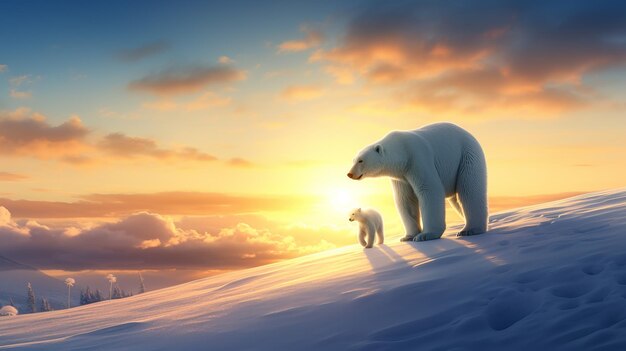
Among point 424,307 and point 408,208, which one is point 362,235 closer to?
point 408,208

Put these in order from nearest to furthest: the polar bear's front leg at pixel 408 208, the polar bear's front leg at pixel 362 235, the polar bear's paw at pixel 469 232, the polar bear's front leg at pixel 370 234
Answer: the polar bear's paw at pixel 469 232 → the polar bear's front leg at pixel 408 208 → the polar bear's front leg at pixel 370 234 → the polar bear's front leg at pixel 362 235

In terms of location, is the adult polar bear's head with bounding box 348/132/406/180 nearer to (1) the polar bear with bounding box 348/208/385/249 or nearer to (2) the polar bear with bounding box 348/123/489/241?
(2) the polar bear with bounding box 348/123/489/241

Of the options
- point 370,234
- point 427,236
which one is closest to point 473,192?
point 427,236

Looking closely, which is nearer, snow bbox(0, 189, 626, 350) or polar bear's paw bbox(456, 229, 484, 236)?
snow bbox(0, 189, 626, 350)

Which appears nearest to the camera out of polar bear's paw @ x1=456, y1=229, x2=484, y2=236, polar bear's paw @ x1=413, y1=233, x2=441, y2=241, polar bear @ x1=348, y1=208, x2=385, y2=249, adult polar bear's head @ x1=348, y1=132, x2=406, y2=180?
polar bear's paw @ x1=413, y1=233, x2=441, y2=241

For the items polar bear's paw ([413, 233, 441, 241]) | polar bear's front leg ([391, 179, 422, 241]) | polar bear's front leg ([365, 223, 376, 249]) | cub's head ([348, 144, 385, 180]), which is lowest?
polar bear's paw ([413, 233, 441, 241])

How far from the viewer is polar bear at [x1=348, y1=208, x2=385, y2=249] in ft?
36.3

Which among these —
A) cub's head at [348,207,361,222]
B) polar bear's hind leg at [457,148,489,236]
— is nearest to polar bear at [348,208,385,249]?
cub's head at [348,207,361,222]

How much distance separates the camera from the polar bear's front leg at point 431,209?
30.2ft

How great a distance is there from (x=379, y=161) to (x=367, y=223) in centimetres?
215

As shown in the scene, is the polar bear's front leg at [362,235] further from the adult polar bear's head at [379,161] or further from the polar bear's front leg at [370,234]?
the adult polar bear's head at [379,161]

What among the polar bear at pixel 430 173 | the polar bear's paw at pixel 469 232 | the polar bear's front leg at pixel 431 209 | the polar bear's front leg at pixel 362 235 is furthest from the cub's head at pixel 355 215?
the polar bear's paw at pixel 469 232

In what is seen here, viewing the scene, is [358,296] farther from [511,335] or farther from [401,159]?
[401,159]

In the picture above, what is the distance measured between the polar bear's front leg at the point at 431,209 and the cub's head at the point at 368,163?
78 centimetres
